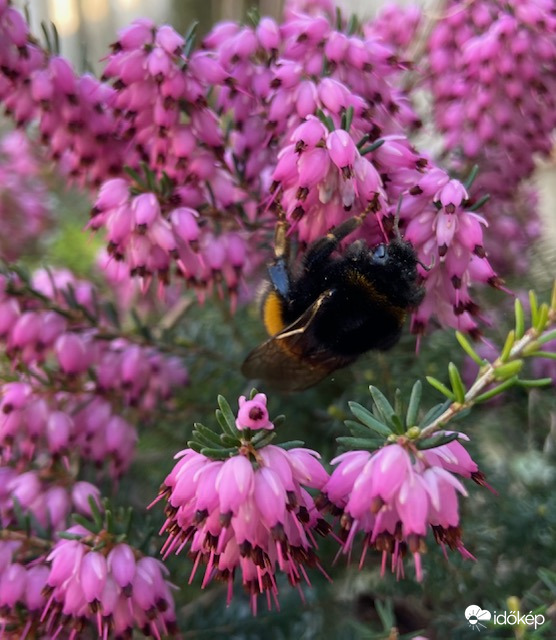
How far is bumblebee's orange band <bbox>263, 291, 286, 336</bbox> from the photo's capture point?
1.11 metres

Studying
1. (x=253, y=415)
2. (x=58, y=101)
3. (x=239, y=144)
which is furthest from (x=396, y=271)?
(x=58, y=101)

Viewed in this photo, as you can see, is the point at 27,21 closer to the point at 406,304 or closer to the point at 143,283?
the point at 143,283

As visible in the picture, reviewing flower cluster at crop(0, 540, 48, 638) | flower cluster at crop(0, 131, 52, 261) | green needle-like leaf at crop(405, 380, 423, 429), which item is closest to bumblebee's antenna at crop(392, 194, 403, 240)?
green needle-like leaf at crop(405, 380, 423, 429)

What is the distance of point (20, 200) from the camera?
221 cm

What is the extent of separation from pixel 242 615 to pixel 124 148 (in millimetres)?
909

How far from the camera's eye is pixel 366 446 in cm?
73

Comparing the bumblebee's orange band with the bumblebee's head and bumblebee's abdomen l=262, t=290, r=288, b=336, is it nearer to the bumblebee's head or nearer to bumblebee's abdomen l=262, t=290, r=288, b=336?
bumblebee's abdomen l=262, t=290, r=288, b=336

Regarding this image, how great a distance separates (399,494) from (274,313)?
1.63 feet

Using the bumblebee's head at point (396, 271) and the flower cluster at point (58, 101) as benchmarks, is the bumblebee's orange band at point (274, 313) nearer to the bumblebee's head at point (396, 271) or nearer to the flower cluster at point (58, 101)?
the bumblebee's head at point (396, 271)

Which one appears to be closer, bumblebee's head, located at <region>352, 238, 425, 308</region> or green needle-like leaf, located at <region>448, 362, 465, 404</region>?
green needle-like leaf, located at <region>448, 362, 465, 404</region>

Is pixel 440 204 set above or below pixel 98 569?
above

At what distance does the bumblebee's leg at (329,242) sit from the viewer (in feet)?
3.00

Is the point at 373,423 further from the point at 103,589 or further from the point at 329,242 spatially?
the point at 103,589

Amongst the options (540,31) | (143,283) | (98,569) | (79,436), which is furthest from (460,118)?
(98,569)
